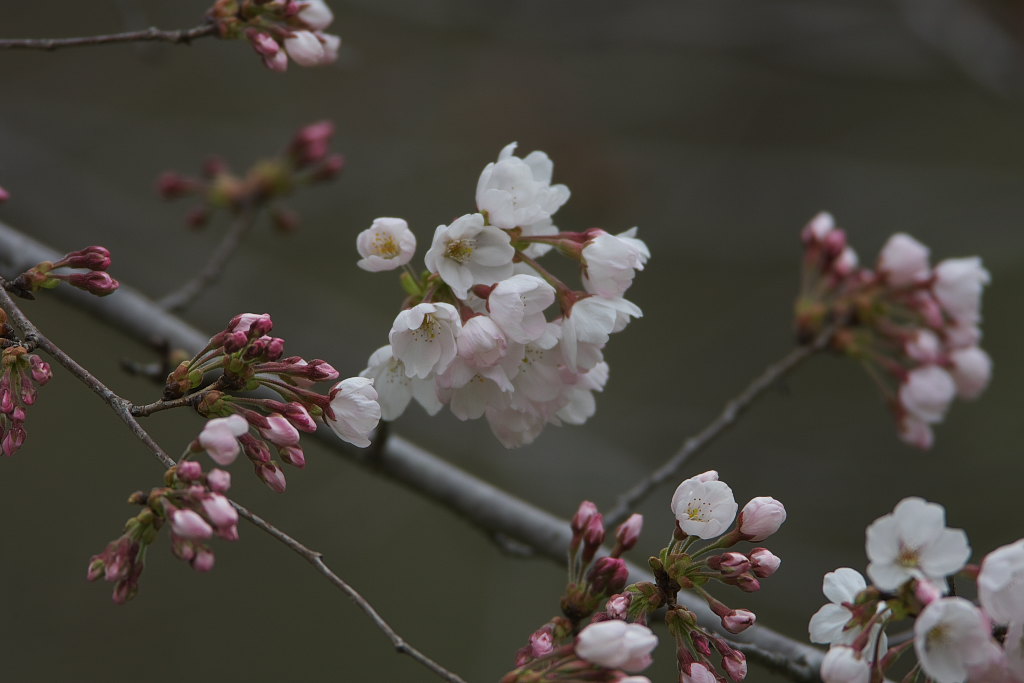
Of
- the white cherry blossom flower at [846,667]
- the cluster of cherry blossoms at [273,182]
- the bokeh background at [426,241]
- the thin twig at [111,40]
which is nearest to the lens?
the white cherry blossom flower at [846,667]

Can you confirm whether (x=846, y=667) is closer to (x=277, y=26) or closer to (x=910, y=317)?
(x=910, y=317)

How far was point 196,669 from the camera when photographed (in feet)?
13.8

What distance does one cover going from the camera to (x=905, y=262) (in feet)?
7.15

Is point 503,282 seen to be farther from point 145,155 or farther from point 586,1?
point 586,1

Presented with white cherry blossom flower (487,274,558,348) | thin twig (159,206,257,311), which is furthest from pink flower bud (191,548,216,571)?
thin twig (159,206,257,311)

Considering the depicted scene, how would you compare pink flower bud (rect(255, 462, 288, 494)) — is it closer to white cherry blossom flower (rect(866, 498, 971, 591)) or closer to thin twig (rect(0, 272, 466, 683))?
thin twig (rect(0, 272, 466, 683))

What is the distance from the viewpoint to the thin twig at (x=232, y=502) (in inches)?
41.8

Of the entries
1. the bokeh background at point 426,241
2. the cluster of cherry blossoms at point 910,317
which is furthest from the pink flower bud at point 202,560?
the bokeh background at point 426,241

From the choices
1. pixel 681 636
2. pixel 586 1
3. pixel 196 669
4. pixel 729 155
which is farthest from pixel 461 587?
pixel 681 636

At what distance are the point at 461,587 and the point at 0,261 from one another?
3264 millimetres

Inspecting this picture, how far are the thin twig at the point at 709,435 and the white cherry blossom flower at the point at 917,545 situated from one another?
923 millimetres

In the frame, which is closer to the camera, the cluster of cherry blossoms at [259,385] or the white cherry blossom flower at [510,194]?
the cluster of cherry blossoms at [259,385]

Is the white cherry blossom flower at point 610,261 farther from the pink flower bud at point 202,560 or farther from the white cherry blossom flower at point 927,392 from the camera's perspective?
the white cherry blossom flower at point 927,392

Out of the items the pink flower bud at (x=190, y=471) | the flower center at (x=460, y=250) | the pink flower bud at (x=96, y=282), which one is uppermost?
the flower center at (x=460, y=250)
